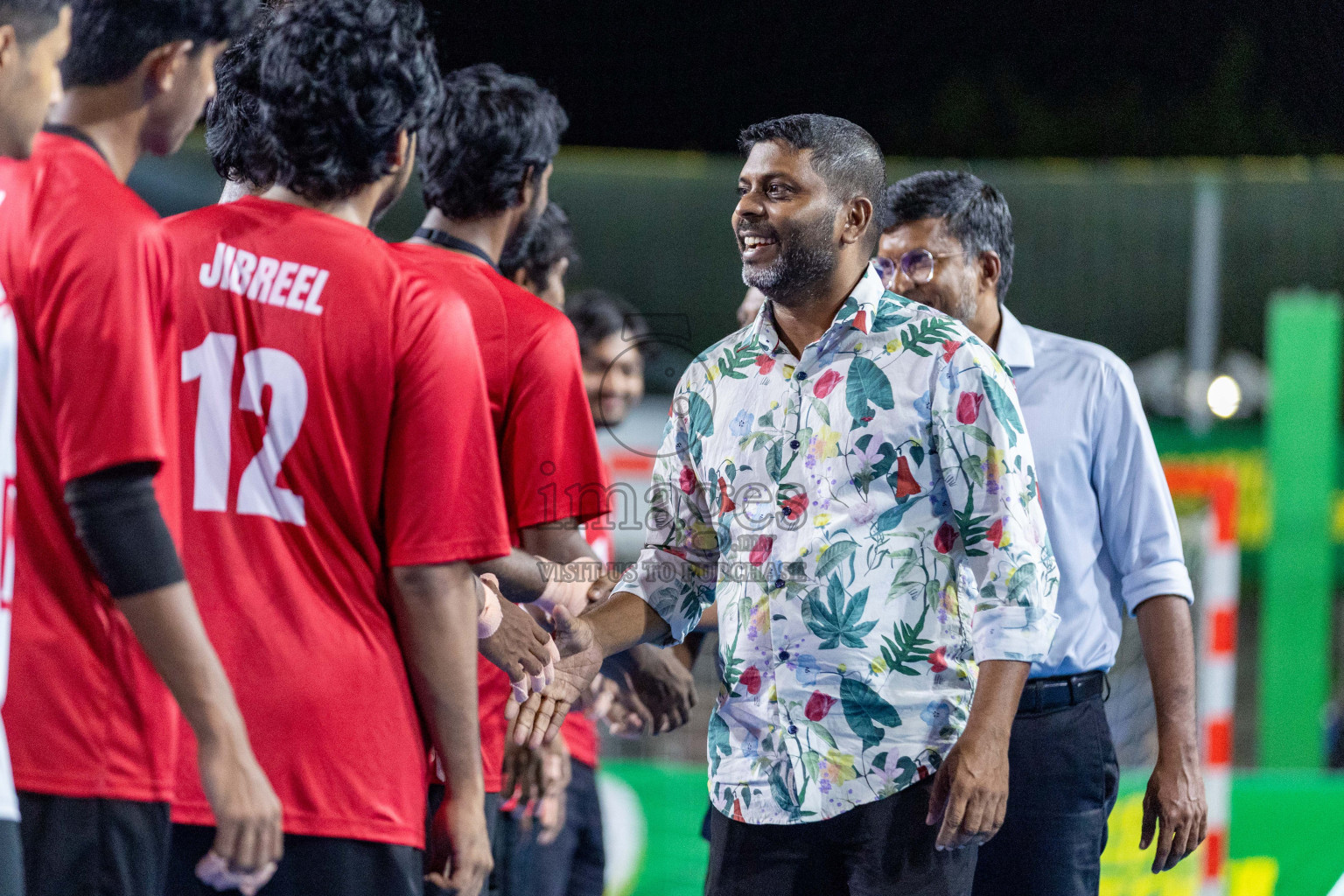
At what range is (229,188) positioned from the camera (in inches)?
90.6

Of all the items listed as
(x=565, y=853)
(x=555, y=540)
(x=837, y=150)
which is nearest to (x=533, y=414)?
(x=555, y=540)

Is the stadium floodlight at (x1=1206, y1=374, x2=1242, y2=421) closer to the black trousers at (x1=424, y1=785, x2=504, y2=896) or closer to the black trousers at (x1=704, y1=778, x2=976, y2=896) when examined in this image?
the black trousers at (x1=424, y1=785, x2=504, y2=896)

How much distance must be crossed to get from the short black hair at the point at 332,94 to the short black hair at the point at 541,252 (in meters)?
1.37

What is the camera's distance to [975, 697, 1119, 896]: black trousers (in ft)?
8.71

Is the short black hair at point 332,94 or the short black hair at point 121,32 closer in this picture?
the short black hair at point 121,32

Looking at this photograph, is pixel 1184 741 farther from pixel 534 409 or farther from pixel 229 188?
pixel 229 188

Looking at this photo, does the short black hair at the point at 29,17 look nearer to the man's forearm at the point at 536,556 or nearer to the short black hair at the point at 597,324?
the man's forearm at the point at 536,556

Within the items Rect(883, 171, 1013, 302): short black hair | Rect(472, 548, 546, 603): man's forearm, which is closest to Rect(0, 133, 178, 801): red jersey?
Rect(472, 548, 546, 603): man's forearm

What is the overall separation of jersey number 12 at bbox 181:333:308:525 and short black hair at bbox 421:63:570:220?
96 cm

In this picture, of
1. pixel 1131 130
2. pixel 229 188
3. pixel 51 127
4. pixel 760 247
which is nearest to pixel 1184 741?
pixel 760 247

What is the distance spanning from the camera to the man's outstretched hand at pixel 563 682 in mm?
2291

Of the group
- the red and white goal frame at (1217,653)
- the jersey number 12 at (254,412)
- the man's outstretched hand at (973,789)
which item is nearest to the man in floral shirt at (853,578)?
the man's outstretched hand at (973,789)

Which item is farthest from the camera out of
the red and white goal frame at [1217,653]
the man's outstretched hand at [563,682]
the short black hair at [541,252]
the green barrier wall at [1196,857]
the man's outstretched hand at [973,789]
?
the green barrier wall at [1196,857]

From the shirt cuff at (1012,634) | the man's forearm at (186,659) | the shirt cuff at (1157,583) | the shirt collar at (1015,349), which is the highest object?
the shirt collar at (1015,349)
